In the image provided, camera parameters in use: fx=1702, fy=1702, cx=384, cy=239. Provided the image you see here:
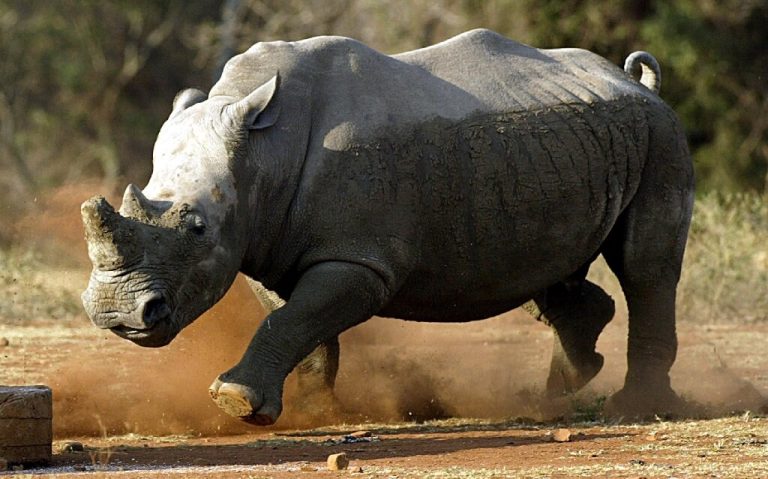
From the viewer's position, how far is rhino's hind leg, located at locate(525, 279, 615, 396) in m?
9.86

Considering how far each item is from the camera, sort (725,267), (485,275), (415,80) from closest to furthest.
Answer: (415,80) → (485,275) → (725,267)

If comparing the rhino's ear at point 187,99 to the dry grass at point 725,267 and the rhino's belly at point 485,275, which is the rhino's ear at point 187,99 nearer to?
the rhino's belly at point 485,275

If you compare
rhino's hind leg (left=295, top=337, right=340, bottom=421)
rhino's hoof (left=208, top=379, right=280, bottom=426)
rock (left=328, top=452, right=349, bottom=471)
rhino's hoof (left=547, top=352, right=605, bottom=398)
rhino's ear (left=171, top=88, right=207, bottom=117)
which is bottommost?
rhino's hoof (left=547, top=352, right=605, bottom=398)

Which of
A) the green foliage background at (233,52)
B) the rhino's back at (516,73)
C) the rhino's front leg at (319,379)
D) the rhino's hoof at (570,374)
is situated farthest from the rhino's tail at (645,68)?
the green foliage background at (233,52)

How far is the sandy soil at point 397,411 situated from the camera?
272 inches

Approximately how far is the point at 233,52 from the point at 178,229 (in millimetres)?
19897

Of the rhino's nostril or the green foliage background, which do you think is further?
the green foliage background

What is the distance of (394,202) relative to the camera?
8.08m

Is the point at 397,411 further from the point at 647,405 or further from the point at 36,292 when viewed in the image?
the point at 36,292

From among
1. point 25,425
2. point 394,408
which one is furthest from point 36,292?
point 25,425

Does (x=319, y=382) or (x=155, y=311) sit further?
(x=319, y=382)

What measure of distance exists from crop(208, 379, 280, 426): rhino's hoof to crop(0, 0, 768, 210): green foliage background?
46.9 ft

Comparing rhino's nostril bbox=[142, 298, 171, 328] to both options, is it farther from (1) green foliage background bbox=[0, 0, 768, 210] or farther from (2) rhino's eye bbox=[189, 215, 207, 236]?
(1) green foliage background bbox=[0, 0, 768, 210]

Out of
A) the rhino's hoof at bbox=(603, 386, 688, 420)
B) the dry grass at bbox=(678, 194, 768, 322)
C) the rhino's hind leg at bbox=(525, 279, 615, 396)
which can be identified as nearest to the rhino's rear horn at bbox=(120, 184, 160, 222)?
the rhino's hoof at bbox=(603, 386, 688, 420)
